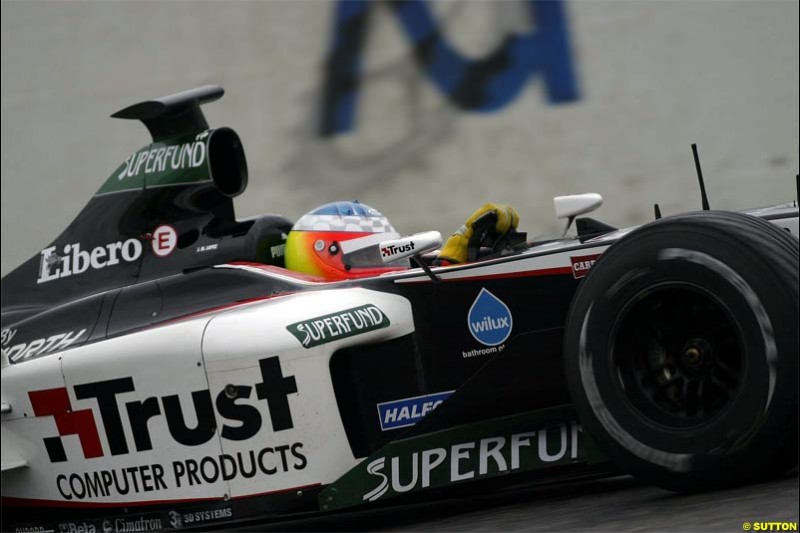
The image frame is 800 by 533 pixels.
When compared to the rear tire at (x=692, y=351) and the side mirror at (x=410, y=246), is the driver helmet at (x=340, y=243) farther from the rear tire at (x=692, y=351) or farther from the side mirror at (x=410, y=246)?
the rear tire at (x=692, y=351)

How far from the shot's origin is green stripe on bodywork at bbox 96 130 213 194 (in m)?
4.66

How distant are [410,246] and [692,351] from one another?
4.24ft

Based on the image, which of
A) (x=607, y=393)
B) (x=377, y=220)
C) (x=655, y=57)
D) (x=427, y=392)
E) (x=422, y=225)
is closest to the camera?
(x=607, y=393)

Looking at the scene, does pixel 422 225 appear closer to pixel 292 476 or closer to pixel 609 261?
pixel 292 476

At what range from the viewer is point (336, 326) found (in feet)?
12.0

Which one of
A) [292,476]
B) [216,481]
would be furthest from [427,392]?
[216,481]

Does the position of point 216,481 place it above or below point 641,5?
below

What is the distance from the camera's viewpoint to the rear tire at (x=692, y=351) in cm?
267

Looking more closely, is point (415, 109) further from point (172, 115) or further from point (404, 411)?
point (404, 411)

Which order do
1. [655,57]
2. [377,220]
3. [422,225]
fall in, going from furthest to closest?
1. [422,225]
2. [655,57]
3. [377,220]

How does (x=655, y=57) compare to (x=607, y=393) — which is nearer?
(x=607, y=393)

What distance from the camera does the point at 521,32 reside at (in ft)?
25.9

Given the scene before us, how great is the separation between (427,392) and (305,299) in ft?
1.81

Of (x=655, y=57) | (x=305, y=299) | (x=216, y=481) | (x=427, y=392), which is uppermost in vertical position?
(x=655, y=57)
